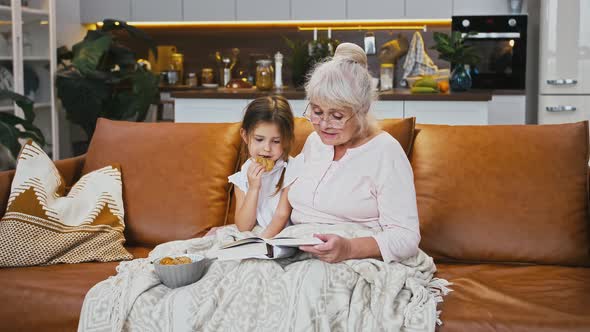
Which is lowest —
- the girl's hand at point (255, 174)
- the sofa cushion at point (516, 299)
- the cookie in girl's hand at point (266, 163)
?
the sofa cushion at point (516, 299)

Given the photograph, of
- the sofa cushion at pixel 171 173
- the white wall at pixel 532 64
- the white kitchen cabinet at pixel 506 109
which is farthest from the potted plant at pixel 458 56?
the sofa cushion at pixel 171 173

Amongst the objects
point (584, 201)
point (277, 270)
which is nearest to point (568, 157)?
point (584, 201)

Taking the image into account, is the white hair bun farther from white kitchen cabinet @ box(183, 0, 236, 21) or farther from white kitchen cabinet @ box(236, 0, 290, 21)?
white kitchen cabinet @ box(183, 0, 236, 21)

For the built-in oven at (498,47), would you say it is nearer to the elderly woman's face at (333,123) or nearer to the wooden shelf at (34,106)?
the wooden shelf at (34,106)

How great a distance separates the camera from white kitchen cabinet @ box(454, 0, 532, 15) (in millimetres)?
5883

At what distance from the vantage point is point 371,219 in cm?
224

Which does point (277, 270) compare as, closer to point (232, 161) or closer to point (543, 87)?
point (232, 161)

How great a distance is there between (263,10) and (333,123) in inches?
166

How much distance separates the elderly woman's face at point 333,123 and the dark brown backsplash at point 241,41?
4.32 m

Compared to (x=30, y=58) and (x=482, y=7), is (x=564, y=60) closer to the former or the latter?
(x=482, y=7)

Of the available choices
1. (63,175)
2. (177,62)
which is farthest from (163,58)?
(63,175)

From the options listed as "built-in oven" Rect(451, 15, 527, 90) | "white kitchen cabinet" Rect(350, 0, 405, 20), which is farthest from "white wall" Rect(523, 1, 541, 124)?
"white kitchen cabinet" Rect(350, 0, 405, 20)

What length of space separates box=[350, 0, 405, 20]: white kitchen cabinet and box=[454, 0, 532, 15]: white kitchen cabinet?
0.44 metres

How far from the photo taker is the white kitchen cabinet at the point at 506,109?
5699 mm
